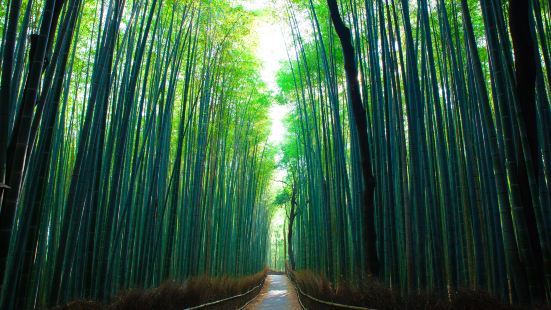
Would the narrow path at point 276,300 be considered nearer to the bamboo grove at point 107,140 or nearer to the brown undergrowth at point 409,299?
the bamboo grove at point 107,140

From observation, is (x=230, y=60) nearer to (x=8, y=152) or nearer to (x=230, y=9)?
(x=230, y=9)

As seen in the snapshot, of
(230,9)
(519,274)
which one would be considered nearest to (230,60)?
(230,9)

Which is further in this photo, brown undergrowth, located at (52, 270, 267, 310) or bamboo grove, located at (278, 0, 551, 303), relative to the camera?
brown undergrowth, located at (52, 270, 267, 310)

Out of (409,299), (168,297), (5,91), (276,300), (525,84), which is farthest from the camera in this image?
(276,300)

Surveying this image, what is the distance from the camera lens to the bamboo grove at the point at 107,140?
2.04m

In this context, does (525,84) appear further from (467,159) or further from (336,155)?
(336,155)

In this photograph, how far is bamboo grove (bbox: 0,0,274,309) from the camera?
204 centimetres

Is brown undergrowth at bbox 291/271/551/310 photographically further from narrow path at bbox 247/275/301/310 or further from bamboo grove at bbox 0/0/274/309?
narrow path at bbox 247/275/301/310

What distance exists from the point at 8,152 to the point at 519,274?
2.76m

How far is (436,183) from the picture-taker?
4.47 metres

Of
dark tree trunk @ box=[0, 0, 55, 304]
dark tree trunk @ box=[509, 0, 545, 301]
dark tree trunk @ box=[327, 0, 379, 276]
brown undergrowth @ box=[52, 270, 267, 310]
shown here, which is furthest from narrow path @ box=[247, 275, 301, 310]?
dark tree trunk @ box=[0, 0, 55, 304]

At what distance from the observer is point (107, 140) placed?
12.7 ft

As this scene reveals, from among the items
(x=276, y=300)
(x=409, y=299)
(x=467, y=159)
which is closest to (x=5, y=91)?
(x=409, y=299)

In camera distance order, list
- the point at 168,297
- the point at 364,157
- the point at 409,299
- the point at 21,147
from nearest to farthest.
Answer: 1. the point at 21,147
2. the point at 409,299
3. the point at 168,297
4. the point at 364,157
